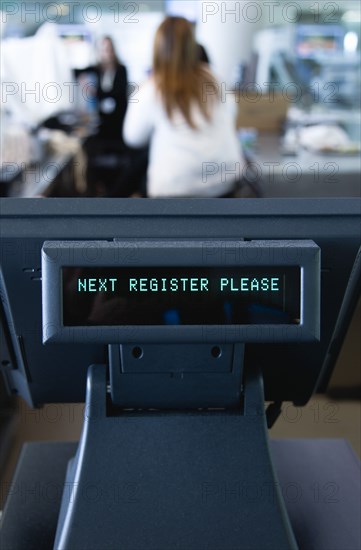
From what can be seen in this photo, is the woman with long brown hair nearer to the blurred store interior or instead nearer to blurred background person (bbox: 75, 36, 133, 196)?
the blurred store interior

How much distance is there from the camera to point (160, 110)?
7.72ft

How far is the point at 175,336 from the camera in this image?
1.69 ft

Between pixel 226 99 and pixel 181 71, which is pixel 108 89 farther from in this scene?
pixel 181 71

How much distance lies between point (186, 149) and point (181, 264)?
1908 mm

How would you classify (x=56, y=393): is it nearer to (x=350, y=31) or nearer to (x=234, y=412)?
(x=234, y=412)

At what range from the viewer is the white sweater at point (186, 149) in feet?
7.66

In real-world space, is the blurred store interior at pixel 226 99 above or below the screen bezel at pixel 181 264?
below

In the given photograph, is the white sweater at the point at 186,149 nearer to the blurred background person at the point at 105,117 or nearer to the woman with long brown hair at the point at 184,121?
the woman with long brown hair at the point at 184,121

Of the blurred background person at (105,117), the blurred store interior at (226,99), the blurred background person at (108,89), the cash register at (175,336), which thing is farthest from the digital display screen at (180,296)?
the blurred background person at (108,89)

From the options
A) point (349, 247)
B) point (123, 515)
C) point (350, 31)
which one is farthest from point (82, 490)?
point (350, 31)

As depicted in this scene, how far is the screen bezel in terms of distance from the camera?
0.50 meters

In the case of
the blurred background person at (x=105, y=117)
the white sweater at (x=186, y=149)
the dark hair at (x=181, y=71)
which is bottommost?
the blurred background person at (x=105, y=117)

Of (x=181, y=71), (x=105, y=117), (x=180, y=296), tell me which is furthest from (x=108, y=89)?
(x=180, y=296)

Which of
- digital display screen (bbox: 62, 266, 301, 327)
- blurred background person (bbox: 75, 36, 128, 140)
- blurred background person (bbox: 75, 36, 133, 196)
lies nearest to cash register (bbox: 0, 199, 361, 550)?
digital display screen (bbox: 62, 266, 301, 327)
